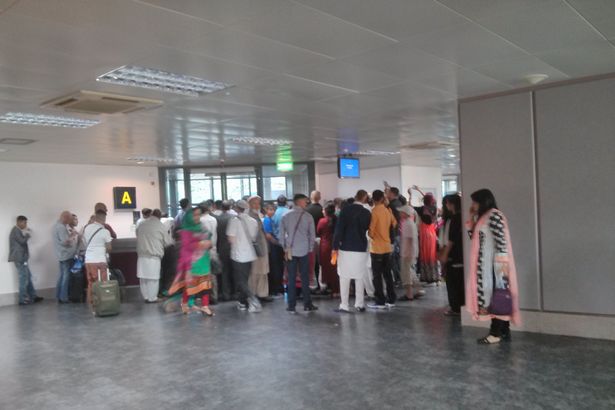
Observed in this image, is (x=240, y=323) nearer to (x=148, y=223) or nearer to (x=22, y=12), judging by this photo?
(x=148, y=223)

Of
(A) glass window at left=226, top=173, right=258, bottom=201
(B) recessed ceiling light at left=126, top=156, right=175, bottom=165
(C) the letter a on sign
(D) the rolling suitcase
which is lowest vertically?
(D) the rolling suitcase

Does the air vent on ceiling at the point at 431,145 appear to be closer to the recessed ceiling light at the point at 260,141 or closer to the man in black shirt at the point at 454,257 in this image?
the recessed ceiling light at the point at 260,141

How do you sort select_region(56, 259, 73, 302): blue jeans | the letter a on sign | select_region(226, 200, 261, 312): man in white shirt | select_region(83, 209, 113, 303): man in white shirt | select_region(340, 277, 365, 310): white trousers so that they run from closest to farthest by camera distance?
select_region(340, 277, 365, 310): white trousers, select_region(226, 200, 261, 312): man in white shirt, select_region(83, 209, 113, 303): man in white shirt, select_region(56, 259, 73, 302): blue jeans, the letter a on sign

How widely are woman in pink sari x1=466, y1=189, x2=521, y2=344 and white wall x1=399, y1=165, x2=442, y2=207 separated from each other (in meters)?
11.0

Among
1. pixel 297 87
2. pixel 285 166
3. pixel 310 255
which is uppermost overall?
pixel 297 87

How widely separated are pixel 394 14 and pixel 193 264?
484 centimetres

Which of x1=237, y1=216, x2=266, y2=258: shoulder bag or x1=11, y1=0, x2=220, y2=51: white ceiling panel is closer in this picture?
x1=11, y1=0, x2=220, y2=51: white ceiling panel

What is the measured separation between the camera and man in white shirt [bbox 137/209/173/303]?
8.74 m

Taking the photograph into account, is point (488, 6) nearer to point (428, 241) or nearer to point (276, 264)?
point (276, 264)

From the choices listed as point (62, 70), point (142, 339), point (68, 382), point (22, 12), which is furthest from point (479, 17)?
point (142, 339)

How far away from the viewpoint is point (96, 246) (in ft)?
27.9

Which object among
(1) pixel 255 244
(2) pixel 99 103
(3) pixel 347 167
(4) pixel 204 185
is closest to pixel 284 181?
(4) pixel 204 185

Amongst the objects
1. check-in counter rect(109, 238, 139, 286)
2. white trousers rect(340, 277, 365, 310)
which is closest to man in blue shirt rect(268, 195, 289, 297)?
white trousers rect(340, 277, 365, 310)

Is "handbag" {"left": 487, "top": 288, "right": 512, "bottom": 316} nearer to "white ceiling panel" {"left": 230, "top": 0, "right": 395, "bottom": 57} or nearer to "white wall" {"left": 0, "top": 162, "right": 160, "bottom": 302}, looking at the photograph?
"white ceiling panel" {"left": 230, "top": 0, "right": 395, "bottom": 57}
